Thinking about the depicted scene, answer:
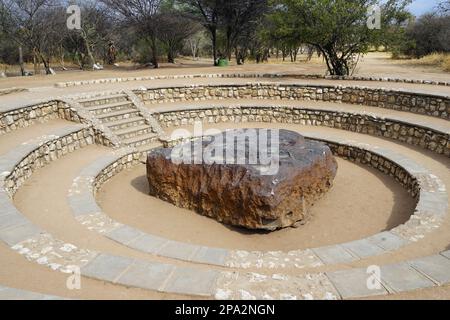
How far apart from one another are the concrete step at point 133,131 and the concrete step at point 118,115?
1.94ft

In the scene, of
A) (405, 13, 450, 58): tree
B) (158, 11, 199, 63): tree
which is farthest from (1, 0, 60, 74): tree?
(405, 13, 450, 58): tree

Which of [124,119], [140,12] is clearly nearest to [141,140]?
[124,119]

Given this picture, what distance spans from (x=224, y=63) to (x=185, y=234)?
19813 mm

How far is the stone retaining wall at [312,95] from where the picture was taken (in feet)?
35.2

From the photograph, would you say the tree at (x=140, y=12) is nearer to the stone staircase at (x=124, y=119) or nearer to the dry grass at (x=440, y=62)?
the stone staircase at (x=124, y=119)

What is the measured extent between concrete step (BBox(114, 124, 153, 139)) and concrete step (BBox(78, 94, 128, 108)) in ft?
4.77

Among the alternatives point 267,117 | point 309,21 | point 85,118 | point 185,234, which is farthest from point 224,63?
point 185,234

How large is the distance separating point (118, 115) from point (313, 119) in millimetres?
6570

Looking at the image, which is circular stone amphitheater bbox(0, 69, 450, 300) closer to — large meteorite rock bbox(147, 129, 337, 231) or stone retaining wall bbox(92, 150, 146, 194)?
stone retaining wall bbox(92, 150, 146, 194)

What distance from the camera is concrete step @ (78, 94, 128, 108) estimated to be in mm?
10875

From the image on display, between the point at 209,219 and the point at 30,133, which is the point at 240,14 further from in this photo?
the point at 209,219

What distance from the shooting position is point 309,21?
14547mm

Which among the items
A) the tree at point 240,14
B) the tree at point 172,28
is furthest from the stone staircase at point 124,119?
the tree at point 172,28
